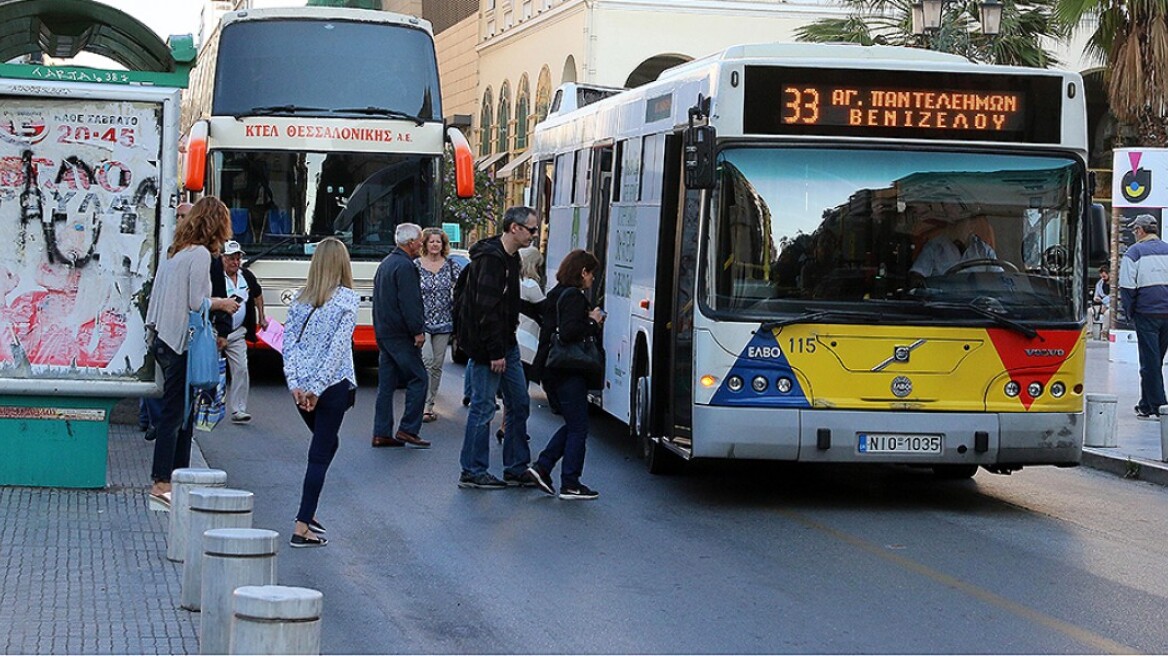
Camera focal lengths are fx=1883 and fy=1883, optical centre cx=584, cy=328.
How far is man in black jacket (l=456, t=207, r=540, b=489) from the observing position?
479 inches

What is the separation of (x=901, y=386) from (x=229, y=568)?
5905 millimetres

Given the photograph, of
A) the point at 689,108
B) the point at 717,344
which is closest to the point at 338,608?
the point at 717,344

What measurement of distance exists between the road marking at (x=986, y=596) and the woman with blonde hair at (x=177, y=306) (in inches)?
149

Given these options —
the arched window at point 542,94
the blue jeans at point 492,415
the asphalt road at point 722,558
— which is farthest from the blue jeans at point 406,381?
the arched window at point 542,94

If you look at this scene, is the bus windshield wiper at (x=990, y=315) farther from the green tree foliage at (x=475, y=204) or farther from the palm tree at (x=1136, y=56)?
the green tree foliage at (x=475, y=204)

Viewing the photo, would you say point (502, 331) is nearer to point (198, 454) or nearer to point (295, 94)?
point (198, 454)

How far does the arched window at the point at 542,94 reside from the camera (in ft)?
165

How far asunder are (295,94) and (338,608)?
42.6 ft

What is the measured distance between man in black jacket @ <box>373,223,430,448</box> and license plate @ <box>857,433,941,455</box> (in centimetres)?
462

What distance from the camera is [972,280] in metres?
11.8

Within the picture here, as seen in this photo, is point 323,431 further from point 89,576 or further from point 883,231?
point 883,231

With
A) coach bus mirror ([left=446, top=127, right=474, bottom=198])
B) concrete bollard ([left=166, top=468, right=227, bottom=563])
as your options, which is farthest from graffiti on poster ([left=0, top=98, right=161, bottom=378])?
coach bus mirror ([left=446, top=127, right=474, bottom=198])

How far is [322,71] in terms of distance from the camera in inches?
819

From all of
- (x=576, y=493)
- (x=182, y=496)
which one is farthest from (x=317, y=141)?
(x=182, y=496)
